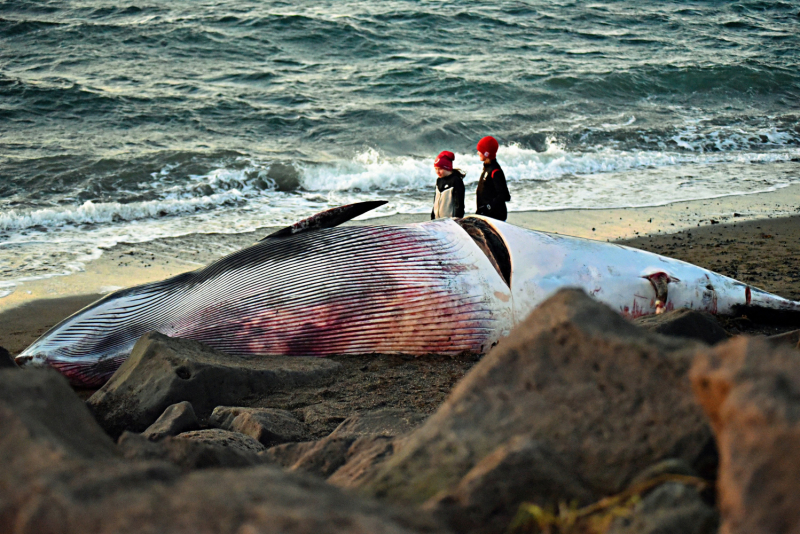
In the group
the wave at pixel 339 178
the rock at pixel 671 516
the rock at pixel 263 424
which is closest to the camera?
the rock at pixel 671 516

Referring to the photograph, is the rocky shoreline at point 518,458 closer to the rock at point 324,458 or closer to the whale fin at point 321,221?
the rock at point 324,458

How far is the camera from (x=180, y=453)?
2387mm

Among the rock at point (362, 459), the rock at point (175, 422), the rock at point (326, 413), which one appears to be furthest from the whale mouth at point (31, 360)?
the rock at point (362, 459)

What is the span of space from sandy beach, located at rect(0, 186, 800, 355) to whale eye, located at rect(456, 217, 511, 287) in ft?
9.96

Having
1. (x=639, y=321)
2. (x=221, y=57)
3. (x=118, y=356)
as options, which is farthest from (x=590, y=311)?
(x=221, y=57)

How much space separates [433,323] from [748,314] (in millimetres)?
2558

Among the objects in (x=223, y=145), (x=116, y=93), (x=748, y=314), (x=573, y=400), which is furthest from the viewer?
(x=116, y=93)

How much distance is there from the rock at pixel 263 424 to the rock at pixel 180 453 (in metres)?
1.39

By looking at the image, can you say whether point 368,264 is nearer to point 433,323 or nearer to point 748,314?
point 433,323

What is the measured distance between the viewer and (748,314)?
226 inches

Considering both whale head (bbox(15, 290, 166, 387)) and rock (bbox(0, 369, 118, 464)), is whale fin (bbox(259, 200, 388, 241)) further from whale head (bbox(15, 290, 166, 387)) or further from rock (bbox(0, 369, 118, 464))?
rock (bbox(0, 369, 118, 464))

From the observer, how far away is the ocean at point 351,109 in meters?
10.8

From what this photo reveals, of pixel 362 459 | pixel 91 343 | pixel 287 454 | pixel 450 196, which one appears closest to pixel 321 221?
pixel 91 343

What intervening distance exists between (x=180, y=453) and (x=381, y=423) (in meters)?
1.71
